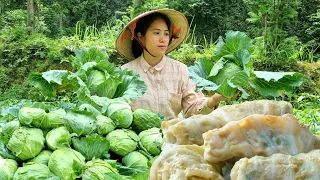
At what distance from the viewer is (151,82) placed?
3633 mm

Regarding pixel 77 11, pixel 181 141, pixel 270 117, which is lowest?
pixel 77 11

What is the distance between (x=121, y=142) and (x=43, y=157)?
1.18 ft

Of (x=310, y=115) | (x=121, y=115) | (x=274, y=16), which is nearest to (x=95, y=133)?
(x=121, y=115)

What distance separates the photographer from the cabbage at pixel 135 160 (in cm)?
193

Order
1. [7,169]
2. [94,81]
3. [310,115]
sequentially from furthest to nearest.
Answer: [310,115] < [94,81] < [7,169]

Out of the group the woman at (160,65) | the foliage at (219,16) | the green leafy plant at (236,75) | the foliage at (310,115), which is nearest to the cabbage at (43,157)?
the green leafy plant at (236,75)

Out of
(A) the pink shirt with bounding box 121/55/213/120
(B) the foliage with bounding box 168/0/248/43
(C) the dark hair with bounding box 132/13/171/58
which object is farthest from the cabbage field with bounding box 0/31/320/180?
(B) the foliage with bounding box 168/0/248/43

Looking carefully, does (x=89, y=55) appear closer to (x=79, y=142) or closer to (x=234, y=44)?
(x=234, y=44)

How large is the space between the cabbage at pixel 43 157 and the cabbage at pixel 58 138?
0.12ft

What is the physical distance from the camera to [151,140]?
2023 mm

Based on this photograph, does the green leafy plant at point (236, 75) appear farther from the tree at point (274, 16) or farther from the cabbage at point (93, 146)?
the tree at point (274, 16)

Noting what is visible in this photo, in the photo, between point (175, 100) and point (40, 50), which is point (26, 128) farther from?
point (40, 50)

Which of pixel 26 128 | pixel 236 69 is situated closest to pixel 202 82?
pixel 236 69

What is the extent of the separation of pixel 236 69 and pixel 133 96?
25.5 inches
